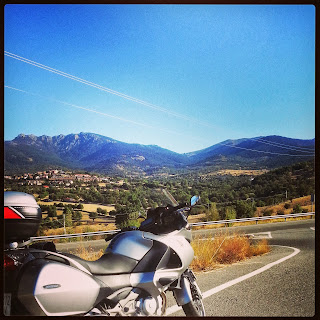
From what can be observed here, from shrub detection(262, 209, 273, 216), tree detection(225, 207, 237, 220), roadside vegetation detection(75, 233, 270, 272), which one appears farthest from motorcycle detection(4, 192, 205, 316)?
shrub detection(262, 209, 273, 216)

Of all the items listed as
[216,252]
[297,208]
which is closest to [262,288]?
[216,252]

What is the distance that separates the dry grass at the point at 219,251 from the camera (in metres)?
5.07

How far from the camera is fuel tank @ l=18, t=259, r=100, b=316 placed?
2529 millimetres

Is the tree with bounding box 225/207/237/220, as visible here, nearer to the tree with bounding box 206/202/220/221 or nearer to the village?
the tree with bounding box 206/202/220/221

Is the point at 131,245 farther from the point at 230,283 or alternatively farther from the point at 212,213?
the point at 212,213

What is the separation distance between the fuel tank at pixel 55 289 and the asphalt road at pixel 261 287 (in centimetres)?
100

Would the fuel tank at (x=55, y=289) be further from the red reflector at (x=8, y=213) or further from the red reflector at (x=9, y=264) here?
the red reflector at (x=8, y=213)

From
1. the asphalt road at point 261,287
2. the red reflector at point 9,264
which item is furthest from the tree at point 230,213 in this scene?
the red reflector at point 9,264

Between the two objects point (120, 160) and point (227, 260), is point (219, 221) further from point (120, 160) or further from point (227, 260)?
point (120, 160)

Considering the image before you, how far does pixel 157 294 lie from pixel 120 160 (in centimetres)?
317

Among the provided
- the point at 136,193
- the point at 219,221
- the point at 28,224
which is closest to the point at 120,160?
the point at 136,193

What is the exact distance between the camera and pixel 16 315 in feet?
8.75

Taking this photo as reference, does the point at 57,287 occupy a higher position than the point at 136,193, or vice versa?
the point at 136,193

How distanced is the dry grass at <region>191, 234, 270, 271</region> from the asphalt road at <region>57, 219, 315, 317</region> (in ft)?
0.53
